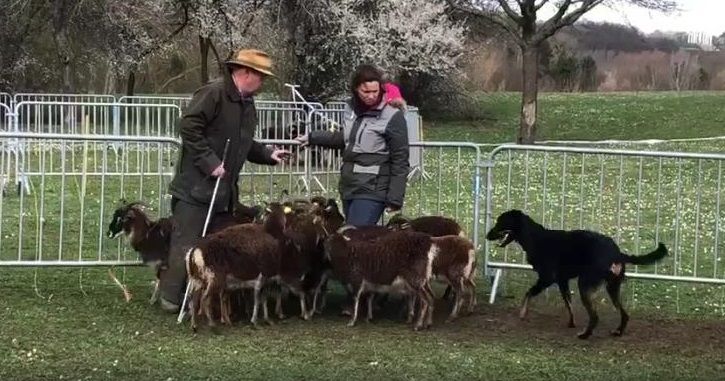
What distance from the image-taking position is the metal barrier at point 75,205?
851cm

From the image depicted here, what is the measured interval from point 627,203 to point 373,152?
353 inches

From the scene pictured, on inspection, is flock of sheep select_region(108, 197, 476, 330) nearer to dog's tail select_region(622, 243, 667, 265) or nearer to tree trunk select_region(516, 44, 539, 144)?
dog's tail select_region(622, 243, 667, 265)

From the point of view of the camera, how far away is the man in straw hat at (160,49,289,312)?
738 cm

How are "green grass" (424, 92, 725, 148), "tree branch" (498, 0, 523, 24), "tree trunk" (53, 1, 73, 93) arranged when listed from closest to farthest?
"tree trunk" (53, 1, 73, 93) < "tree branch" (498, 0, 523, 24) < "green grass" (424, 92, 725, 148)

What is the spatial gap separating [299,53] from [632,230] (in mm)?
16708

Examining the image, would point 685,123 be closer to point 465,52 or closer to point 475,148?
point 465,52

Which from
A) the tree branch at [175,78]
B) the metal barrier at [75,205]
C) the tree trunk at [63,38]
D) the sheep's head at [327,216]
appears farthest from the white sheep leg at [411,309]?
the tree branch at [175,78]

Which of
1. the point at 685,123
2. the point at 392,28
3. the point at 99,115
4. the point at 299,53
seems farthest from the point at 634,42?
the point at 99,115

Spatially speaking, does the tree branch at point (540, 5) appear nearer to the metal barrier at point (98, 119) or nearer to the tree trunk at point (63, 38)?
the metal barrier at point (98, 119)

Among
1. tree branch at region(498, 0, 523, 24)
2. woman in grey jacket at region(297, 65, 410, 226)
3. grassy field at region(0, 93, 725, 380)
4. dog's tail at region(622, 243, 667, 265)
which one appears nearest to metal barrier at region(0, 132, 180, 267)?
grassy field at region(0, 93, 725, 380)

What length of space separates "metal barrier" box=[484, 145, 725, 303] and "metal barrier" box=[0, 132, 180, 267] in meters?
Result: 3.39

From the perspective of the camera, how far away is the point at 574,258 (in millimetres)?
7324

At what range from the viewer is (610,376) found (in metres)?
6.35

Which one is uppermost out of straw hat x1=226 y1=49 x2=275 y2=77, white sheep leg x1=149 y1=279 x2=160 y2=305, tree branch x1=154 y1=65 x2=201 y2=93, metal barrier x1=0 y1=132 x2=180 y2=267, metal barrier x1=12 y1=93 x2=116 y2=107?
tree branch x1=154 y1=65 x2=201 y2=93
